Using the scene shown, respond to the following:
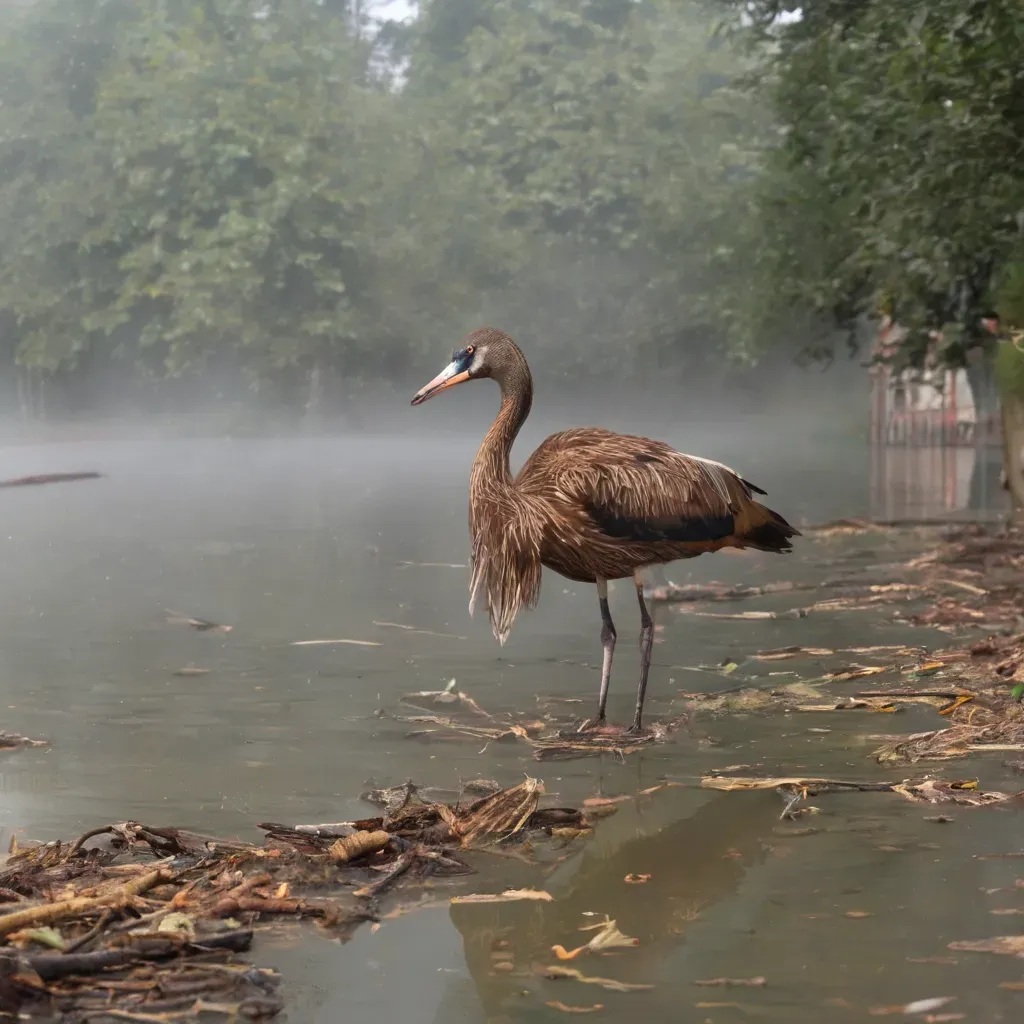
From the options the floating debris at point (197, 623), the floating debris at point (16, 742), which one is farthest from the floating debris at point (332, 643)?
the floating debris at point (16, 742)

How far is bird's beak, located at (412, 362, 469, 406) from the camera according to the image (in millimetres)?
9148

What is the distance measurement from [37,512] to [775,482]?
562 inches

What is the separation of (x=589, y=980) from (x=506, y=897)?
2.87 feet

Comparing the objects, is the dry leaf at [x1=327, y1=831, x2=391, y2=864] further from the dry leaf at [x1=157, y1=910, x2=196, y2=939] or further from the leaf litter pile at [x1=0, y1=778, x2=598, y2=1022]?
the dry leaf at [x1=157, y1=910, x2=196, y2=939]

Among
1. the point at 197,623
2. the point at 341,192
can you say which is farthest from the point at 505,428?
the point at 341,192

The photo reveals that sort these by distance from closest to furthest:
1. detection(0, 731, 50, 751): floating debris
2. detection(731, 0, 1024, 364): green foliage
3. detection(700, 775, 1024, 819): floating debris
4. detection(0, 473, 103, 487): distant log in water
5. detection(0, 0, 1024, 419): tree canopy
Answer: detection(700, 775, 1024, 819): floating debris
detection(0, 731, 50, 751): floating debris
detection(731, 0, 1024, 364): green foliage
detection(0, 473, 103, 487): distant log in water
detection(0, 0, 1024, 419): tree canopy

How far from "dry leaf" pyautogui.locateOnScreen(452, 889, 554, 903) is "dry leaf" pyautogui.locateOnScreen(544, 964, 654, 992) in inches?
27.2

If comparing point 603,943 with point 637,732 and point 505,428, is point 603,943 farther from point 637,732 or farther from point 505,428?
A: point 505,428

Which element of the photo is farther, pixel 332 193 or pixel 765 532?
pixel 332 193

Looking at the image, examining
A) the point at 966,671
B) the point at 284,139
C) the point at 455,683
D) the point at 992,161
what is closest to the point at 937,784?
the point at 966,671

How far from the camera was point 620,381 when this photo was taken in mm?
86750

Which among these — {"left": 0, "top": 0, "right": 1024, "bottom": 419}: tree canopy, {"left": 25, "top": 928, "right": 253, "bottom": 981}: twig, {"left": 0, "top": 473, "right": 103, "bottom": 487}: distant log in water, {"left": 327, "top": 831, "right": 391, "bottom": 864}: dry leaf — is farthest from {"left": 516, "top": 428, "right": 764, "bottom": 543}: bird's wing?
{"left": 0, "top": 0, "right": 1024, "bottom": 419}: tree canopy

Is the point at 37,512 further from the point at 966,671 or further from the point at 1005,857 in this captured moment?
the point at 1005,857

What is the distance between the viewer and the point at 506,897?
615 cm
